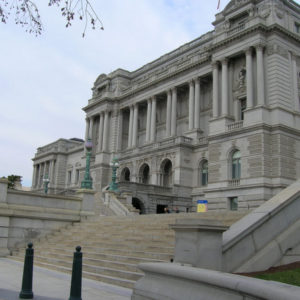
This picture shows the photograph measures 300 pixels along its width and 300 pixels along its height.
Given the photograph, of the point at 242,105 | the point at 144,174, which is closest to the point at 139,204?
the point at 144,174

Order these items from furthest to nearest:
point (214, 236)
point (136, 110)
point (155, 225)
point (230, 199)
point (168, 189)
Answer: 1. point (136, 110)
2. point (168, 189)
3. point (230, 199)
4. point (155, 225)
5. point (214, 236)

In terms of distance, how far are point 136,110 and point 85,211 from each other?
35.1 meters

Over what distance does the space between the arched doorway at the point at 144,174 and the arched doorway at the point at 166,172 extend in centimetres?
278

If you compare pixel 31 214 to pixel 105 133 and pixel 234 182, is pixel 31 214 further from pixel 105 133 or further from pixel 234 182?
pixel 105 133

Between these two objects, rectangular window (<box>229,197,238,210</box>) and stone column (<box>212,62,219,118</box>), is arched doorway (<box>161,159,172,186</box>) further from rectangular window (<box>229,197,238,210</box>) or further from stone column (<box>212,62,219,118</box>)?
rectangular window (<box>229,197,238,210</box>)

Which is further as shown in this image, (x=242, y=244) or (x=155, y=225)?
(x=155, y=225)

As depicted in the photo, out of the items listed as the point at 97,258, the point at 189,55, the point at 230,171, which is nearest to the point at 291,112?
the point at 230,171

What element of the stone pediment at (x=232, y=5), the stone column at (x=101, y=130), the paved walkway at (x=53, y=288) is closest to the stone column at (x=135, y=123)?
the stone column at (x=101, y=130)

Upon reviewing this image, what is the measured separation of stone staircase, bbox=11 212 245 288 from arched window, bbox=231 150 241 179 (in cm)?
1867

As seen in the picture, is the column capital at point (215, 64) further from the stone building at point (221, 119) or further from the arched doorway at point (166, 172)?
the arched doorway at point (166, 172)

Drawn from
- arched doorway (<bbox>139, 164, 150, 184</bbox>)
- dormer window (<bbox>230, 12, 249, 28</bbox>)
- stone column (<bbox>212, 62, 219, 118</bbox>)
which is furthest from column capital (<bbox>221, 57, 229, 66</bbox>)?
arched doorway (<bbox>139, 164, 150, 184</bbox>)

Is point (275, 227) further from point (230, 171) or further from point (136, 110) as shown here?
point (136, 110)

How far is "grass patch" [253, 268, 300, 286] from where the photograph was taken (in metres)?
7.95

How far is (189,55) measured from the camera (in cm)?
5203
